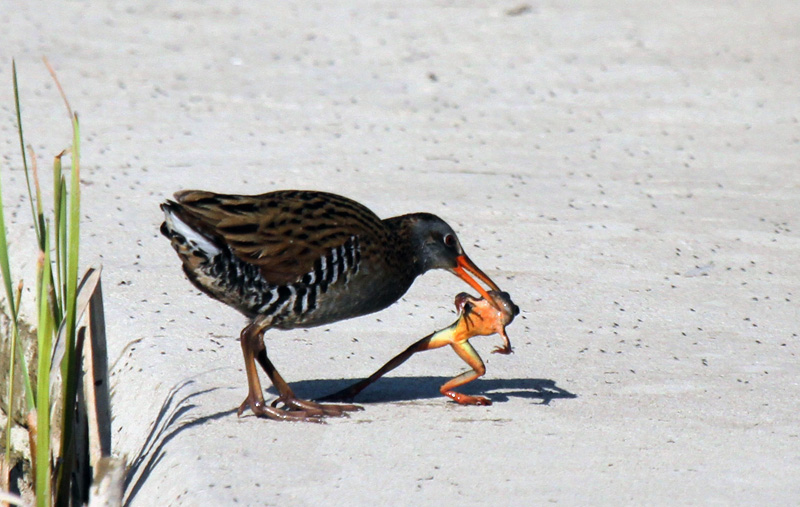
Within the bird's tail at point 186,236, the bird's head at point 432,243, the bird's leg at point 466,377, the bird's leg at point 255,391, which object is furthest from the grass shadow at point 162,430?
the bird's head at point 432,243

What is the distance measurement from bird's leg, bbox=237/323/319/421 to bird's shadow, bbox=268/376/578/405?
13.5 inches

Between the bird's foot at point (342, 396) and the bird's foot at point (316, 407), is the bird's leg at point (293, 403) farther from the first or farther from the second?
the bird's foot at point (342, 396)

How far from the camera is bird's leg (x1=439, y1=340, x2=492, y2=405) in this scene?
450cm

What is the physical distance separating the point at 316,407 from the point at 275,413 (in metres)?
0.15

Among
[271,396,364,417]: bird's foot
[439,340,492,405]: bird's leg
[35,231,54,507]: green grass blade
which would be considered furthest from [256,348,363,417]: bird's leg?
[35,231,54,507]: green grass blade

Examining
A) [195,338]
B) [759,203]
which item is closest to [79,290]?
[195,338]

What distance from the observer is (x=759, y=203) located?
7.41 meters

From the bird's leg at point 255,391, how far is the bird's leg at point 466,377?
20.9 inches

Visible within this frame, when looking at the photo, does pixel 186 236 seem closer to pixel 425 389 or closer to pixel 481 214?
pixel 425 389

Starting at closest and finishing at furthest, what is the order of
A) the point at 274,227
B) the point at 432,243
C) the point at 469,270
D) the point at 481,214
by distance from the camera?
1. the point at 274,227
2. the point at 432,243
3. the point at 469,270
4. the point at 481,214

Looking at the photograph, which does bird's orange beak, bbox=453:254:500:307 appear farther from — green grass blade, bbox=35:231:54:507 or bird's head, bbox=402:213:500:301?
Answer: green grass blade, bbox=35:231:54:507

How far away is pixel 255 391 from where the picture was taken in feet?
14.2

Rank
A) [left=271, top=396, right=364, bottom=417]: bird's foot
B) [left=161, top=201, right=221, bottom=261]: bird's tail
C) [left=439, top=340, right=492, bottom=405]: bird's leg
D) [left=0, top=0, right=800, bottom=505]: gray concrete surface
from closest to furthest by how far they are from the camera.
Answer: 1. [left=0, top=0, right=800, bottom=505]: gray concrete surface
2. [left=161, top=201, right=221, bottom=261]: bird's tail
3. [left=271, top=396, right=364, bottom=417]: bird's foot
4. [left=439, top=340, right=492, bottom=405]: bird's leg

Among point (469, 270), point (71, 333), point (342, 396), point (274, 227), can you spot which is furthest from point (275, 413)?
point (469, 270)
